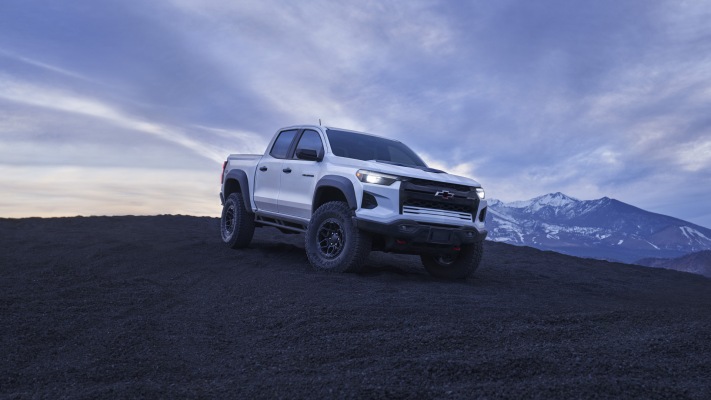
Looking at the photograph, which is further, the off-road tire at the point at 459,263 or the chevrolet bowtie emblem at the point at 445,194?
the off-road tire at the point at 459,263

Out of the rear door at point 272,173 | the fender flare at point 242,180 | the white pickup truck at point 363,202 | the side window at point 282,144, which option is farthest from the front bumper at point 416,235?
the fender flare at point 242,180

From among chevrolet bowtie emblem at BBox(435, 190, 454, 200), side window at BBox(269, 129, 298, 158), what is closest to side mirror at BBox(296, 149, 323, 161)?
side window at BBox(269, 129, 298, 158)

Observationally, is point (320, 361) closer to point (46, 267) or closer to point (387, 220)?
point (387, 220)

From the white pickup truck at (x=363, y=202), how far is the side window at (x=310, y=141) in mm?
22

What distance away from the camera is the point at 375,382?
10.5ft

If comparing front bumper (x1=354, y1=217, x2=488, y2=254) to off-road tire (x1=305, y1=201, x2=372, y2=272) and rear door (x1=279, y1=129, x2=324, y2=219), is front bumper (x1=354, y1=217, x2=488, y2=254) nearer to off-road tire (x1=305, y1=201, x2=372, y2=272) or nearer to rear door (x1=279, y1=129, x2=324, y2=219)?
off-road tire (x1=305, y1=201, x2=372, y2=272)

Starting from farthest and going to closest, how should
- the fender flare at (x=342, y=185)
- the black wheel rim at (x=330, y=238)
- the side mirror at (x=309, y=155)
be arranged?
the side mirror at (x=309, y=155)
the black wheel rim at (x=330, y=238)
the fender flare at (x=342, y=185)

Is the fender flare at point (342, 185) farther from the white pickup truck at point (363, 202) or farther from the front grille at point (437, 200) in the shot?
the front grille at point (437, 200)

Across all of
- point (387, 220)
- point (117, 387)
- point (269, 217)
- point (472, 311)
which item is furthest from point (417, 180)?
point (117, 387)

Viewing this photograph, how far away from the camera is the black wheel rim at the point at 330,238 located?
23.9 ft

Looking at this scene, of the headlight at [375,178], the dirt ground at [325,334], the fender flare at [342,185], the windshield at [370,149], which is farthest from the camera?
the windshield at [370,149]

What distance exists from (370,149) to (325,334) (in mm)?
4382

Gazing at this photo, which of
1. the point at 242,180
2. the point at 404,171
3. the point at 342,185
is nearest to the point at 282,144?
the point at 242,180

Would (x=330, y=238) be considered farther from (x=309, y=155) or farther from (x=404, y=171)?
(x=404, y=171)
